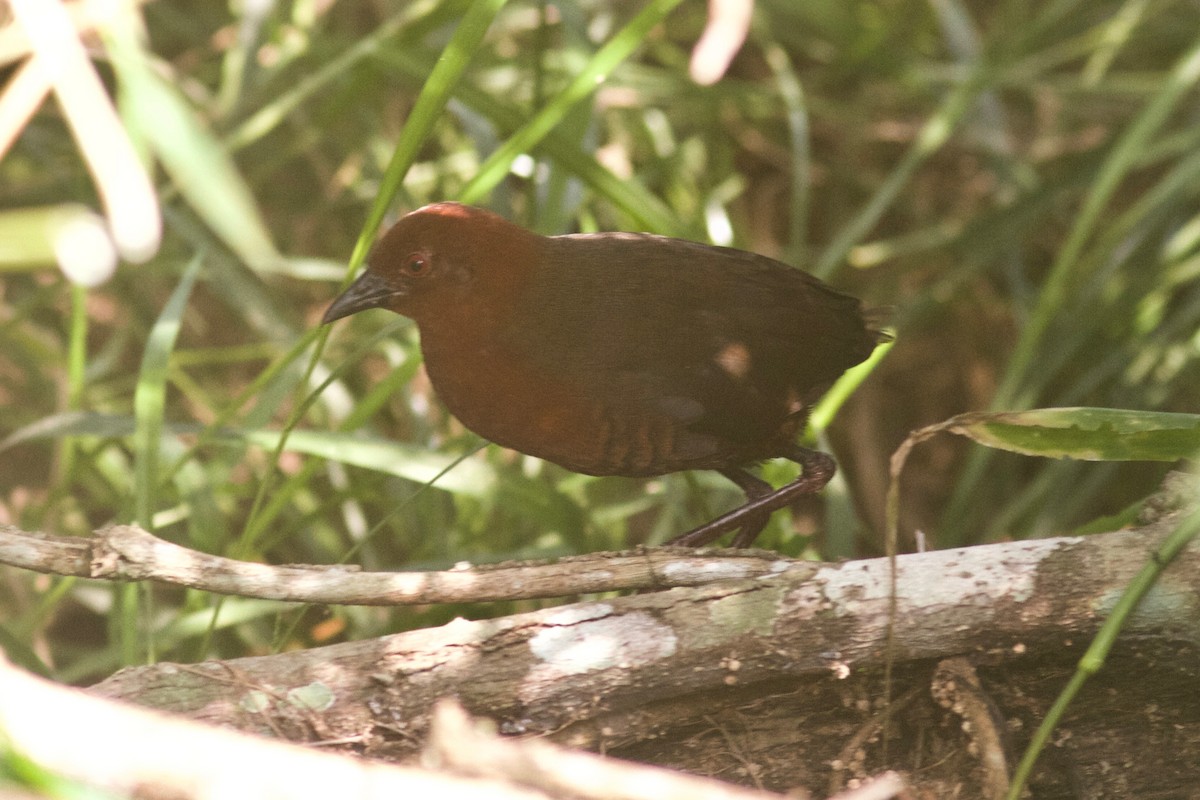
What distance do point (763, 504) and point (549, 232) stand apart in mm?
800

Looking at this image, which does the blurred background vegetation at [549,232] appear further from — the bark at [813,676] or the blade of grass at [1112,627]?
the blade of grass at [1112,627]

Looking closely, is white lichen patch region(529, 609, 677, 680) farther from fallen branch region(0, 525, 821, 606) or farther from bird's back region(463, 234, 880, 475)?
bird's back region(463, 234, 880, 475)

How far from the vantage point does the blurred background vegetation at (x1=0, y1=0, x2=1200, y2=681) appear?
8.47 feet

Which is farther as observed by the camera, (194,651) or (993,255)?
(993,255)

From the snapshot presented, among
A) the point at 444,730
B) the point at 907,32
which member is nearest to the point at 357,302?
the point at 444,730

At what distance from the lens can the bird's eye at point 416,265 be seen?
7.55 feet

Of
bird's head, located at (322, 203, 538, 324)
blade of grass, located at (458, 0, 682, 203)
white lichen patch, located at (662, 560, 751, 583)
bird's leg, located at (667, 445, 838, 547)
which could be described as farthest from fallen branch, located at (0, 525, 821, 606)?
blade of grass, located at (458, 0, 682, 203)

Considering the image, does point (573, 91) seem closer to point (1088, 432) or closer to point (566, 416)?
point (566, 416)

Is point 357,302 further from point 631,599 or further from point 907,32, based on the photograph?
point 907,32

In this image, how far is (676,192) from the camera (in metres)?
3.80

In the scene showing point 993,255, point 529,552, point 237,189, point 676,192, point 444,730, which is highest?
point 676,192

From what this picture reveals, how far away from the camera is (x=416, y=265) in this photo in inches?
90.8

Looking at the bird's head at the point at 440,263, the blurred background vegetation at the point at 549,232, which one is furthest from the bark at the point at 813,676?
the bird's head at the point at 440,263

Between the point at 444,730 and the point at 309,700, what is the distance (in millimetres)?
685
